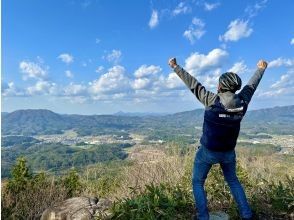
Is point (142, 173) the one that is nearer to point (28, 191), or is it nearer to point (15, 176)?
point (28, 191)

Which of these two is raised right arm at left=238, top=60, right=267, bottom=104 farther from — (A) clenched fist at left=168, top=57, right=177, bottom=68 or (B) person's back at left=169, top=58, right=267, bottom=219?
(A) clenched fist at left=168, top=57, right=177, bottom=68

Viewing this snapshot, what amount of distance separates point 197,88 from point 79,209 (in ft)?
10.4

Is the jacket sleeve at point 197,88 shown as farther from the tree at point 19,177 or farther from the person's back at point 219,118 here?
the tree at point 19,177

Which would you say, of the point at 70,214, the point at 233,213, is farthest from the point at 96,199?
the point at 233,213

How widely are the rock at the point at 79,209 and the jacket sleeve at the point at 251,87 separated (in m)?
2.98

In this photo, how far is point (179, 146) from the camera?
12.4m

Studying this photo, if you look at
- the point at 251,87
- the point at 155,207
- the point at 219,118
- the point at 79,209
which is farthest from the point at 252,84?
the point at 79,209

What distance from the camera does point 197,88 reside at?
5.29 metres

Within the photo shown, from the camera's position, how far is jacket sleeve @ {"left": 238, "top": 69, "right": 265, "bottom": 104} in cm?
541

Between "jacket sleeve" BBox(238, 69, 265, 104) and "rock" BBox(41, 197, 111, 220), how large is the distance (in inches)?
117

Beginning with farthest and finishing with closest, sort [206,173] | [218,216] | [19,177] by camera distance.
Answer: [19,177] → [218,216] → [206,173]

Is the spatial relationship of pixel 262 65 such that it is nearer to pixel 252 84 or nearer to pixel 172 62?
pixel 252 84

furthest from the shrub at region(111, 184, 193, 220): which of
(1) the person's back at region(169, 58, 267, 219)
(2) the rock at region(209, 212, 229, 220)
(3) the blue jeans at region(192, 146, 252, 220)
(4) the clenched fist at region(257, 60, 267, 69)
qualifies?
(4) the clenched fist at region(257, 60, 267, 69)

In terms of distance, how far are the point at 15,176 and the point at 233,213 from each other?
13.5 m
